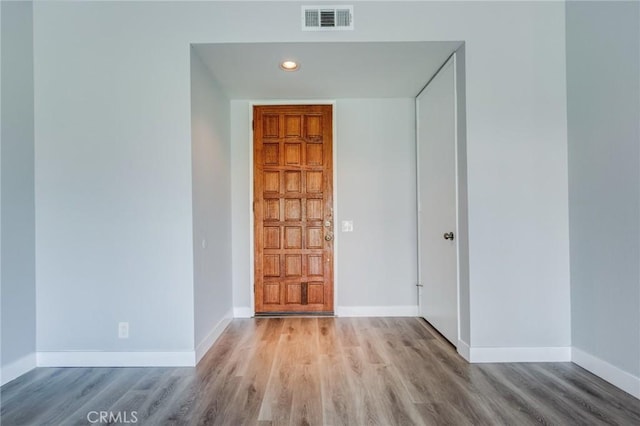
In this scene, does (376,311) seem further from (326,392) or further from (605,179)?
(605,179)

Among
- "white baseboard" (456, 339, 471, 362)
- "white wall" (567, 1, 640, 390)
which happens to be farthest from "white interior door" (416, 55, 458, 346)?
"white wall" (567, 1, 640, 390)

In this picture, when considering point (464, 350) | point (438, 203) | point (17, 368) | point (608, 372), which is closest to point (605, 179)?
point (438, 203)

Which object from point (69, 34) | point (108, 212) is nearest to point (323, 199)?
point (108, 212)

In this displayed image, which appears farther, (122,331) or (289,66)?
Result: (289,66)

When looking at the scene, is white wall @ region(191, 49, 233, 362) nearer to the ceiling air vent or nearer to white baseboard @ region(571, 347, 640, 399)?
the ceiling air vent

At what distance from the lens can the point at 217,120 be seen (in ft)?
10.1

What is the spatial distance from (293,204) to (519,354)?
97.1 inches

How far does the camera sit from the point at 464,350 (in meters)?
2.43

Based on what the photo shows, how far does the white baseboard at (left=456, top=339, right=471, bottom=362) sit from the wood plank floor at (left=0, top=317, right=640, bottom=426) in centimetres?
8

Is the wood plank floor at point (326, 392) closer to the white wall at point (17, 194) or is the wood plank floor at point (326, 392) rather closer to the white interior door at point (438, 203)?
the white wall at point (17, 194)

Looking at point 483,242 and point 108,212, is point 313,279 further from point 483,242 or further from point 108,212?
point 108,212

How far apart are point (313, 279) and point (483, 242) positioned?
184 centimetres

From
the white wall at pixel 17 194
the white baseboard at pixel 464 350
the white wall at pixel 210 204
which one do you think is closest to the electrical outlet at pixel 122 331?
the white wall at pixel 210 204

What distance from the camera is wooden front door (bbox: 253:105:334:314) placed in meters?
3.53
